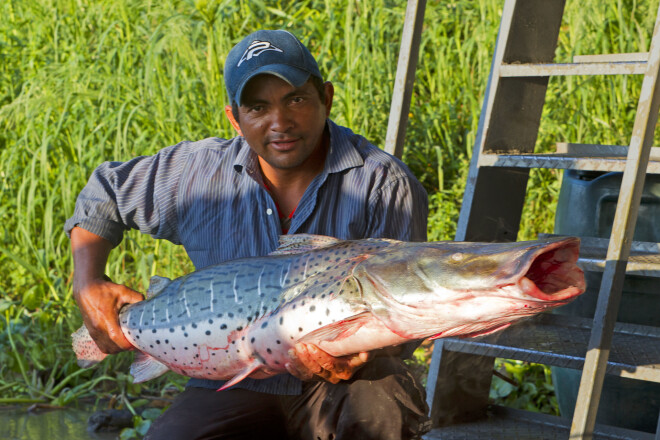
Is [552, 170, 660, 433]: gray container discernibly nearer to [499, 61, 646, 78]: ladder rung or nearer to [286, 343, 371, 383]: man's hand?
[499, 61, 646, 78]: ladder rung

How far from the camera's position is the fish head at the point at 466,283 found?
1.79 m

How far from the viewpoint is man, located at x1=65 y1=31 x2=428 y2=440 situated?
2.55m

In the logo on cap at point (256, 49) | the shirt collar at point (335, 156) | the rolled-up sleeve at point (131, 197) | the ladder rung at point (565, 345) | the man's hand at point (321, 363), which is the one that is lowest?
the ladder rung at point (565, 345)

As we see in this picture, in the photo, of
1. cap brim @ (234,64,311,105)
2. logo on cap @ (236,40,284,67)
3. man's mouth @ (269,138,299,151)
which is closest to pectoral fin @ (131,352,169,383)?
man's mouth @ (269,138,299,151)

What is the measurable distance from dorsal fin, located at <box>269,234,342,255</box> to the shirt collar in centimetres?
40

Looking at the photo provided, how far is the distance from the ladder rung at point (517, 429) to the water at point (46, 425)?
176 centimetres

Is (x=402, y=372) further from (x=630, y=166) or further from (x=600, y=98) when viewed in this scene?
(x=600, y=98)

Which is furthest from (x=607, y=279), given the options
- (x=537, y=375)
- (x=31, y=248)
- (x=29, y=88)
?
(x=29, y=88)

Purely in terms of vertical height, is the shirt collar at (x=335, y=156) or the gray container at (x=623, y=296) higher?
the shirt collar at (x=335, y=156)

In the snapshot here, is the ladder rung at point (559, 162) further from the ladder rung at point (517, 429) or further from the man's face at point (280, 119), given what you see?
the ladder rung at point (517, 429)

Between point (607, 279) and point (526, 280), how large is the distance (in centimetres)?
108

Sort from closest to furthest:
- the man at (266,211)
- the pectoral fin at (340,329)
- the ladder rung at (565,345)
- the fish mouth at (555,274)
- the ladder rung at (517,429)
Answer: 1. the fish mouth at (555,274)
2. the pectoral fin at (340,329)
3. the man at (266,211)
4. the ladder rung at (565,345)
5. the ladder rung at (517,429)

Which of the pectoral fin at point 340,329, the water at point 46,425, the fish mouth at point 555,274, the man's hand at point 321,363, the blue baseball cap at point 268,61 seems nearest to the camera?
the fish mouth at point 555,274

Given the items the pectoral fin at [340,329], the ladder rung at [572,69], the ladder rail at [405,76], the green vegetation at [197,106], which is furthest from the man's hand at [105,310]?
the green vegetation at [197,106]
